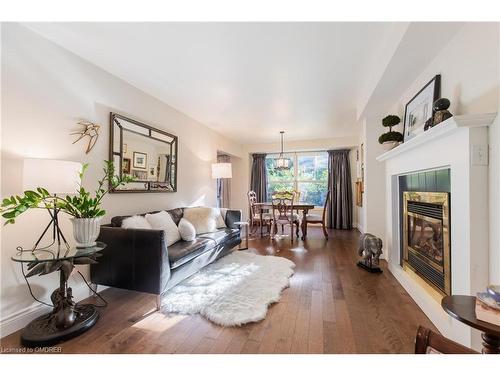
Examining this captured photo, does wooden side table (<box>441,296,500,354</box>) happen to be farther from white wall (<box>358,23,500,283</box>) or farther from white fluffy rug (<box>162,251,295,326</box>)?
white fluffy rug (<box>162,251,295,326</box>)

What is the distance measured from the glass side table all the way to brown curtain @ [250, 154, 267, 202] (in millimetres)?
5118

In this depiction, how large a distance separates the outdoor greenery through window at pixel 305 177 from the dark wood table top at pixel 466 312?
215 inches

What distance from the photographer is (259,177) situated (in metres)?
6.70

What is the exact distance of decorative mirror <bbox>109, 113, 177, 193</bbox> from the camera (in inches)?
102

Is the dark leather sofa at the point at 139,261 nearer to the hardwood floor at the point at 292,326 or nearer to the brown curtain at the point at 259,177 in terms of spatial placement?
the hardwood floor at the point at 292,326

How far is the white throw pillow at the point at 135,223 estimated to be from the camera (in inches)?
88.9

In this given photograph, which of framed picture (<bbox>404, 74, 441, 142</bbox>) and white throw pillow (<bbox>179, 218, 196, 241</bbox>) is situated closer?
framed picture (<bbox>404, 74, 441, 142</bbox>)

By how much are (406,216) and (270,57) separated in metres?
2.26

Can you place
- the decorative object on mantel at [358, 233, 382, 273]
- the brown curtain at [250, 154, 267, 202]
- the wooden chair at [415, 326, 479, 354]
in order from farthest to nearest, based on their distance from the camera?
the brown curtain at [250, 154, 267, 202] → the decorative object on mantel at [358, 233, 382, 273] → the wooden chair at [415, 326, 479, 354]

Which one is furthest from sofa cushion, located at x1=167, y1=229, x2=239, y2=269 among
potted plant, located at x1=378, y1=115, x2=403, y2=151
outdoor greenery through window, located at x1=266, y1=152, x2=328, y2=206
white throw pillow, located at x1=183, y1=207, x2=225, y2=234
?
outdoor greenery through window, located at x1=266, y1=152, x2=328, y2=206

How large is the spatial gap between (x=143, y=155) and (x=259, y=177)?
4.11 meters

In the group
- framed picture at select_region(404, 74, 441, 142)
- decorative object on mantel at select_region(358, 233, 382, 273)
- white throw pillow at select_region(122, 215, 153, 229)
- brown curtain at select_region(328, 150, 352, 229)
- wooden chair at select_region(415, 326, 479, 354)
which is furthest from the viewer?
brown curtain at select_region(328, 150, 352, 229)

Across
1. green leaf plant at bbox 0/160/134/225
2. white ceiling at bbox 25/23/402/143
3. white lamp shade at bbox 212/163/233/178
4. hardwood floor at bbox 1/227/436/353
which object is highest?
white ceiling at bbox 25/23/402/143
